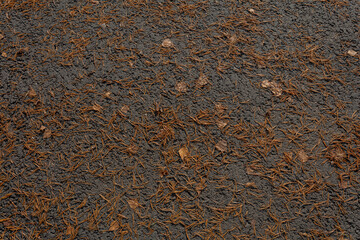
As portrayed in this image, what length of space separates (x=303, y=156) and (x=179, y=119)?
36.6 inches

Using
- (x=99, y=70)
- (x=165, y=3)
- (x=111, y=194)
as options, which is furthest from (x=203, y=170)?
(x=165, y=3)

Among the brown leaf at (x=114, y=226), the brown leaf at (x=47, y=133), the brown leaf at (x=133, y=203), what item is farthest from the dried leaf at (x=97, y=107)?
the brown leaf at (x=114, y=226)

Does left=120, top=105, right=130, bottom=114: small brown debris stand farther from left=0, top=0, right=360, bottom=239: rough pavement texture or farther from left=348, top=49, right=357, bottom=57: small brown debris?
left=348, top=49, right=357, bottom=57: small brown debris

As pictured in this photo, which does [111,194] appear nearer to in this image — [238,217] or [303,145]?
[238,217]

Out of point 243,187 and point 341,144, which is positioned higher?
point 341,144

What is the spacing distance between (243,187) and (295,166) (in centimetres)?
41

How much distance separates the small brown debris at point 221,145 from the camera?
7.40 ft

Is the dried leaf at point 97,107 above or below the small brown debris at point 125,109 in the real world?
below

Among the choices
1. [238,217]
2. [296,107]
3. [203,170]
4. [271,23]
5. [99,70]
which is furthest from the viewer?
[271,23]

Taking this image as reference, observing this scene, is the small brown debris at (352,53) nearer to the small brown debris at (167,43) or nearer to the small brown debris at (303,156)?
the small brown debris at (303,156)

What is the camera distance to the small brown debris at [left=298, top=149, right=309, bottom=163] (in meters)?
2.22

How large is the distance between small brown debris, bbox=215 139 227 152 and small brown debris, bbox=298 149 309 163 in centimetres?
53

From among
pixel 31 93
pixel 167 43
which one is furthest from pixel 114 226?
pixel 167 43

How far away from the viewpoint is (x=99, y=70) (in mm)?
2580
